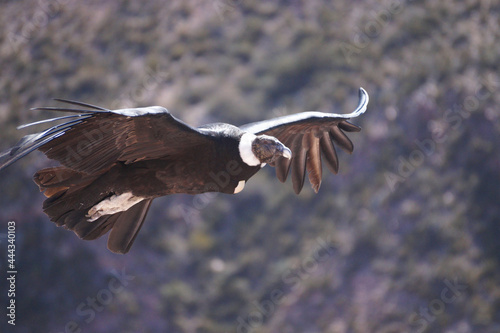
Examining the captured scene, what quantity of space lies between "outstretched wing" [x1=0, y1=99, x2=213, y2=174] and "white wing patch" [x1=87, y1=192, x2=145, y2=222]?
306 mm

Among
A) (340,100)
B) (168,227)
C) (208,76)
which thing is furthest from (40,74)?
(340,100)

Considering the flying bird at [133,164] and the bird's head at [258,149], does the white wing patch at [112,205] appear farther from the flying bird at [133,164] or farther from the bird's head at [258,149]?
the bird's head at [258,149]

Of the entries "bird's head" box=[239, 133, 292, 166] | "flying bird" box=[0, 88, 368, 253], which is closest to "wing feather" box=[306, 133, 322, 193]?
"flying bird" box=[0, 88, 368, 253]

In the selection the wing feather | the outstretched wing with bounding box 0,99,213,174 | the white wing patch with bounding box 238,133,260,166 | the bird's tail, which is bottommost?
the bird's tail

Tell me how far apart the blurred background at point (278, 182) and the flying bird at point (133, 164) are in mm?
5250

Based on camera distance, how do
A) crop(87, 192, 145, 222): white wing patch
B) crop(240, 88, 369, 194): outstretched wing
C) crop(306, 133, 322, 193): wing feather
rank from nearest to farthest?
crop(87, 192, 145, 222): white wing patch
crop(240, 88, 369, 194): outstretched wing
crop(306, 133, 322, 193): wing feather

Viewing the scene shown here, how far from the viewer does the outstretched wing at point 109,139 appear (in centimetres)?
370

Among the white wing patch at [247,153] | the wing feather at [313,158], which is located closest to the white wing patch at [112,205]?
the white wing patch at [247,153]

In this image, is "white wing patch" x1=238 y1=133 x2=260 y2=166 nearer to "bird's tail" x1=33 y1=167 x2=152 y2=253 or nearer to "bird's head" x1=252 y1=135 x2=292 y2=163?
"bird's head" x1=252 y1=135 x2=292 y2=163

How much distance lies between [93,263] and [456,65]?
7.21m

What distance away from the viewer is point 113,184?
450cm

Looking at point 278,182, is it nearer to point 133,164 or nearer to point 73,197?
point 133,164

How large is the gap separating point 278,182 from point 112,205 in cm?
630

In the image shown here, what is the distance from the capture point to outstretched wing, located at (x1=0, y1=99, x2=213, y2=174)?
12.1 feet
